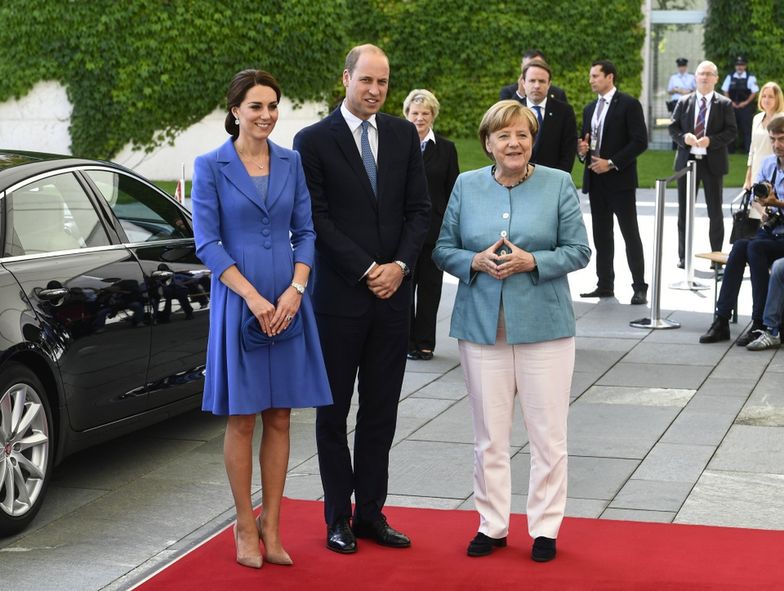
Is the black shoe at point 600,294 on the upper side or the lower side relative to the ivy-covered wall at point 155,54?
lower

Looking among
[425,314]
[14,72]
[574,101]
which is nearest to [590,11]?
[574,101]

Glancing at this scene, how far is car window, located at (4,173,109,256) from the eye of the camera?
571 cm

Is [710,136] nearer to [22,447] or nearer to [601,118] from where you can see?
[601,118]

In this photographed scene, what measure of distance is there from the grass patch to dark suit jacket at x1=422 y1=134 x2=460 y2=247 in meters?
13.5

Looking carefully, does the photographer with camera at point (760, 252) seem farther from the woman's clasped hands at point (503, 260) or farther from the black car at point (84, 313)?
the woman's clasped hands at point (503, 260)

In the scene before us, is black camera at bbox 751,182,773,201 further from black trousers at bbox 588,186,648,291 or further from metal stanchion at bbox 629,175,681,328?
black trousers at bbox 588,186,648,291

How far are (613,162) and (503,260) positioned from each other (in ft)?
21.6

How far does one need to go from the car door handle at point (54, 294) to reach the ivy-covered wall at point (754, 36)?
25799 millimetres

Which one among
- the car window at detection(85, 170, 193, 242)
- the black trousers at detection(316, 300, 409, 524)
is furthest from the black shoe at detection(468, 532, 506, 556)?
the car window at detection(85, 170, 193, 242)

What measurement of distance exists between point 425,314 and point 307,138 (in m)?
Result: 4.26

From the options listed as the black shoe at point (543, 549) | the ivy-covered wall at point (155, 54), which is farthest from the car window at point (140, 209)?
the ivy-covered wall at point (155, 54)

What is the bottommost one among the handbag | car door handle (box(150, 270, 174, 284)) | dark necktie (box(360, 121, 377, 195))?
the handbag

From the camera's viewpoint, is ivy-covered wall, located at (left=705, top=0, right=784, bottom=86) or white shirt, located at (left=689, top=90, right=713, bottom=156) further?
ivy-covered wall, located at (left=705, top=0, right=784, bottom=86)

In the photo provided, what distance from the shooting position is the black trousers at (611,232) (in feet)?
37.2
